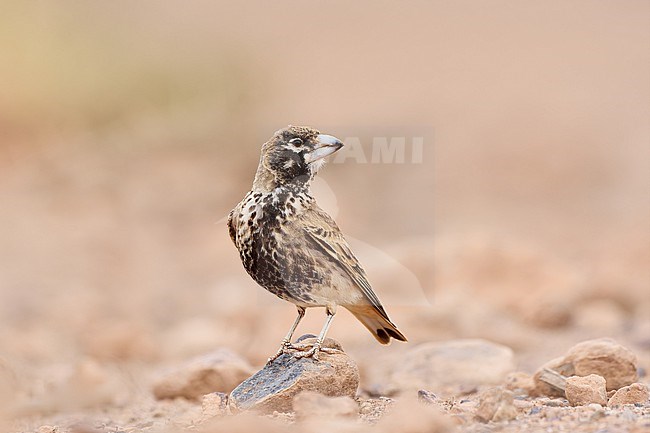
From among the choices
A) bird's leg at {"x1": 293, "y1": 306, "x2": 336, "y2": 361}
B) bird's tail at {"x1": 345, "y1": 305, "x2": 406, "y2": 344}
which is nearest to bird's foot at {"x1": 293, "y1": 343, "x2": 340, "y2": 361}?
bird's leg at {"x1": 293, "y1": 306, "x2": 336, "y2": 361}

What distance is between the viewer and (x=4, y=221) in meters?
17.0

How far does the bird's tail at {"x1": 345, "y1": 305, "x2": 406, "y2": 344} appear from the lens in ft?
18.9

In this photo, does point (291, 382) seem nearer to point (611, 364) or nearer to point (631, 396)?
point (631, 396)

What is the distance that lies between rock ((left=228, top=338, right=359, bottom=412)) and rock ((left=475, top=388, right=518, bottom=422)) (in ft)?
3.29

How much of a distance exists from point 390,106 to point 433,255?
11.0 meters

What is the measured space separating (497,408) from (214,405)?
1.85 m

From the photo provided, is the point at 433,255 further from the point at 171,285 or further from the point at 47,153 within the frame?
the point at 47,153

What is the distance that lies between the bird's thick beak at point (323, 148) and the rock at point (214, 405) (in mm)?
1530

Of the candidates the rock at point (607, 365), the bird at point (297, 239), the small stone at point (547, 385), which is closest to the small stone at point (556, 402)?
the small stone at point (547, 385)

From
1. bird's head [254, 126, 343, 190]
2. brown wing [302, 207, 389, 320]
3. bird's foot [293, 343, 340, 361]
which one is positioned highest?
bird's head [254, 126, 343, 190]

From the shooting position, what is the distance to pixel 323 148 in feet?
18.4

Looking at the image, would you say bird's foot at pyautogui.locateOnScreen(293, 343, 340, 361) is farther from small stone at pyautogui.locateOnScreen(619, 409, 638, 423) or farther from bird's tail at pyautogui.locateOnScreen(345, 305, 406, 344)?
small stone at pyautogui.locateOnScreen(619, 409, 638, 423)

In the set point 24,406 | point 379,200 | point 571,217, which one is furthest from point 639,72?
point 24,406

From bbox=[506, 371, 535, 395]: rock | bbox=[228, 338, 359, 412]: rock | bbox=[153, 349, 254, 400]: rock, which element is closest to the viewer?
bbox=[228, 338, 359, 412]: rock
